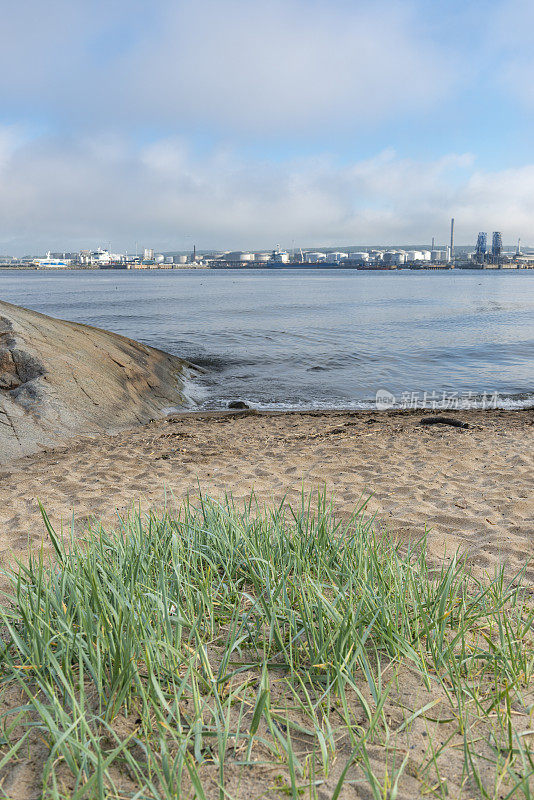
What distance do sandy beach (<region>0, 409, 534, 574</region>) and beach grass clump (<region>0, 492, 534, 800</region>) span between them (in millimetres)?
810

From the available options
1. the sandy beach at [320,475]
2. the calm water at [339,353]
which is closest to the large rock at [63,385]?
the sandy beach at [320,475]

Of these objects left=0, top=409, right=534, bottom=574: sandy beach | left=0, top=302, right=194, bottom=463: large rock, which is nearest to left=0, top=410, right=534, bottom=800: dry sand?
left=0, top=409, right=534, bottom=574: sandy beach

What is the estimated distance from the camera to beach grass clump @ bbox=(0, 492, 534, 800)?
1.78 meters

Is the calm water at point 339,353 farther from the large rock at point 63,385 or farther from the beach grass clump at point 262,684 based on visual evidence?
the beach grass clump at point 262,684

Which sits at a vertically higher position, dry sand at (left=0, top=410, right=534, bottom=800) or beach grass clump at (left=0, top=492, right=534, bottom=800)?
beach grass clump at (left=0, top=492, right=534, bottom=800)

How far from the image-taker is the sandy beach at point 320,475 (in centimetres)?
429

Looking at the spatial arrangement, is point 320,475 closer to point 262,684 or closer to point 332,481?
point 332,481

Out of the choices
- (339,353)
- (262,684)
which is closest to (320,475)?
(262,684)

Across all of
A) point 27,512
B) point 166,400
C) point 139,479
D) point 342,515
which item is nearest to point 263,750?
point 342,515

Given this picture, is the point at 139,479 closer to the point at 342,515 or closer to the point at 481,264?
the point at 342,515

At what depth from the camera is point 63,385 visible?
8633 mm

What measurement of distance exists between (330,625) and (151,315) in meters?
34.6

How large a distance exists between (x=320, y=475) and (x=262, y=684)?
3932 mm

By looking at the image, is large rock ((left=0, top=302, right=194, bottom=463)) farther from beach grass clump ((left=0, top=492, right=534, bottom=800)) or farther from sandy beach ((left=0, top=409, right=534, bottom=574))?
beach grass clump ((left=0, top=492, right=534, bottom=800))
